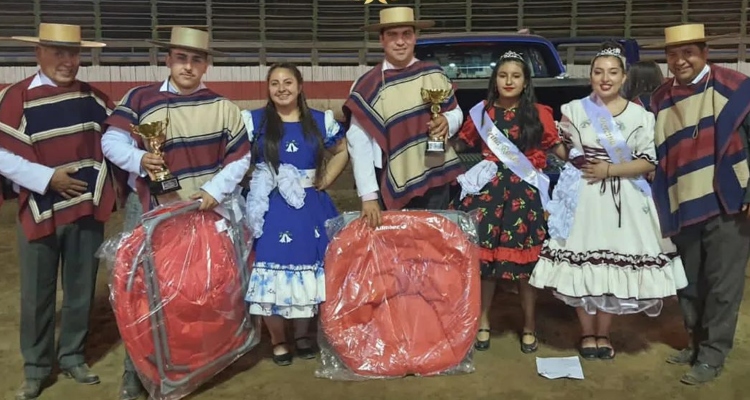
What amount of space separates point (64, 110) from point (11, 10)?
24.1 feet

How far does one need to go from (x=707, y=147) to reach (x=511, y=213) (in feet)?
2.94

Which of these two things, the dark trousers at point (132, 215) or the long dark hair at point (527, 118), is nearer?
the dark trousers at point (132, 215)

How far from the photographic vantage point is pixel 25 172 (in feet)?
9.61

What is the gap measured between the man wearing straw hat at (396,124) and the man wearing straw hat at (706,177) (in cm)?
97

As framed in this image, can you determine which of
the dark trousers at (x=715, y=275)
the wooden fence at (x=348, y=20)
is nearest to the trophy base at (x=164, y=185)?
the dark trousers at (x=715, y=275)

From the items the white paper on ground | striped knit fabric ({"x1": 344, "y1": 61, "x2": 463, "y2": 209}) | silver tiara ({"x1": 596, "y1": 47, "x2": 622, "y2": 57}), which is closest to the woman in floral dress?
striped knit fabric ({"x1": 344, "y1": 61, "x2": 463, "y2": 209})

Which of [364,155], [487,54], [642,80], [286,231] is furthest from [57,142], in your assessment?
[487,54]

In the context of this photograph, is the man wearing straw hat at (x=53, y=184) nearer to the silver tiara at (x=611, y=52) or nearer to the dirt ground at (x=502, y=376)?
the dirt ground at (x=502, y=376)

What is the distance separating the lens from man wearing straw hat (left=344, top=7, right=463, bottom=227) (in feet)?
10.7

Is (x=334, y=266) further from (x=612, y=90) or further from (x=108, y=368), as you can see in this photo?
(x=612, y=90)

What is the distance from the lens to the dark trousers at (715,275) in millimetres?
3154

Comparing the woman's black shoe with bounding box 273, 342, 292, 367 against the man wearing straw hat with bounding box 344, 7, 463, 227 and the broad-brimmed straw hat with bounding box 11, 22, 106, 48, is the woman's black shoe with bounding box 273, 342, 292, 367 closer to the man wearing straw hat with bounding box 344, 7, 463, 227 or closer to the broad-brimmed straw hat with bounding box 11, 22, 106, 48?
the man wearing straw hat with bounding box 344, 7, 463, 227

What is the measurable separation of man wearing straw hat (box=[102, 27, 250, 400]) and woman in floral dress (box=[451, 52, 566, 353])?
1140 mm

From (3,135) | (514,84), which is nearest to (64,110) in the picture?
(3,135)
